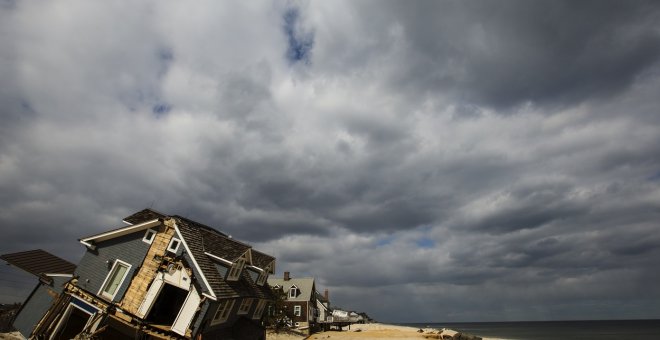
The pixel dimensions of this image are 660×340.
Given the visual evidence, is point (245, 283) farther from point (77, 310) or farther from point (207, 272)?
point (77, 310)

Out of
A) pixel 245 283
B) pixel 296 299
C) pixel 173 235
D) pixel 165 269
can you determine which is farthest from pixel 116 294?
pixel 296 299

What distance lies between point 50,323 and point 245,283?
15261mm

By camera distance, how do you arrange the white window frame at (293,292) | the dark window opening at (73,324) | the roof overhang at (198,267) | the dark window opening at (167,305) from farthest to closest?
the white window frame at (293,292), the dark window opening at (167,305), the roof overhang at (198,267), the dark window opening at (73,324)

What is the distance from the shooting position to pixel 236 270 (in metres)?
32.6

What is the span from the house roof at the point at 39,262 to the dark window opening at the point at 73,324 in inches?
129

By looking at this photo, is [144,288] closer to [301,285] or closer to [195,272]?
[195,272]

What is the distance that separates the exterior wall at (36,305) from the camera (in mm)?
26031

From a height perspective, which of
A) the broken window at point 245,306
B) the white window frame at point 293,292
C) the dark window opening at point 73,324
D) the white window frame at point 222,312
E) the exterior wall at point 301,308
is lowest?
the dark window opening at point 73,324

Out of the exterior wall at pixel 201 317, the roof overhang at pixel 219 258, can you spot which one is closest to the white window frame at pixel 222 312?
the exterior wall at pixel 201 317

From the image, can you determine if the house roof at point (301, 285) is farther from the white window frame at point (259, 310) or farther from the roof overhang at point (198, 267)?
the roof overhang at point (198, 267)

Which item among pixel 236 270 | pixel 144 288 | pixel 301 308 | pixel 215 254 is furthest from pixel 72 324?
pixel 301 308

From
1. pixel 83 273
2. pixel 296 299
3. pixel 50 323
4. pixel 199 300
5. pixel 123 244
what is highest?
pixel 296 299

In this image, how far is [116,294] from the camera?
26188 millimetres

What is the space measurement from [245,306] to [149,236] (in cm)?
1238
